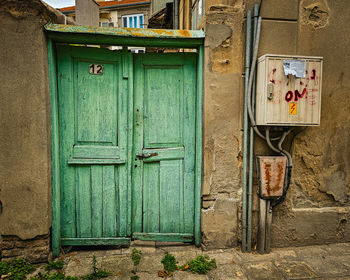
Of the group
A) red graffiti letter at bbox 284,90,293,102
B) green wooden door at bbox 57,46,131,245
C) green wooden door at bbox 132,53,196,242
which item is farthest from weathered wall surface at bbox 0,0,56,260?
red graffiti letter at bbox 284,90,293,102

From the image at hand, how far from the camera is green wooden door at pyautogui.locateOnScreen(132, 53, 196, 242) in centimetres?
291

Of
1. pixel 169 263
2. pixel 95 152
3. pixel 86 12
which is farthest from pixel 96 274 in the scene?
pixel 86 12

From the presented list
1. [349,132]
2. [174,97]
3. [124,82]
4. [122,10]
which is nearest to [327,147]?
[349,132]

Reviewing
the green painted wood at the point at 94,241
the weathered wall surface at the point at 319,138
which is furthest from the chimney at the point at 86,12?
the green painted wood at the point at 94,241

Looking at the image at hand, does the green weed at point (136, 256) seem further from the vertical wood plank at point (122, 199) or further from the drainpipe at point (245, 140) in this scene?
the drainpipe at point (245, 140)

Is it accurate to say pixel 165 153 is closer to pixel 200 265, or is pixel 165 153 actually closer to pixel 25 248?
pixel 200 265

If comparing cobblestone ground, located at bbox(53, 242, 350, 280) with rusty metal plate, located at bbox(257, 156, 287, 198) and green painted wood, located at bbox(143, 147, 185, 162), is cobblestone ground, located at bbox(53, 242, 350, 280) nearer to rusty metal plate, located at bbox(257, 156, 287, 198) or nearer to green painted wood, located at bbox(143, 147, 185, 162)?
rusty metal plate, located at bbox(257, 156, 287, 198)

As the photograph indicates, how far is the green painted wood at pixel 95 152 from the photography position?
9.23ft

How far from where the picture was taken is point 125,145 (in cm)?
287

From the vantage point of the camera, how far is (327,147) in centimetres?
293

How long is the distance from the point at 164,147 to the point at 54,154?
127 centimetres

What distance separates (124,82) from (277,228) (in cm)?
259

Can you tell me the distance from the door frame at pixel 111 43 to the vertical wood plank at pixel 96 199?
377mm

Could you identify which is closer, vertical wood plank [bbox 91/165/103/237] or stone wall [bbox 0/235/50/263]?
stone wall [bbox 0/235/50/263]
